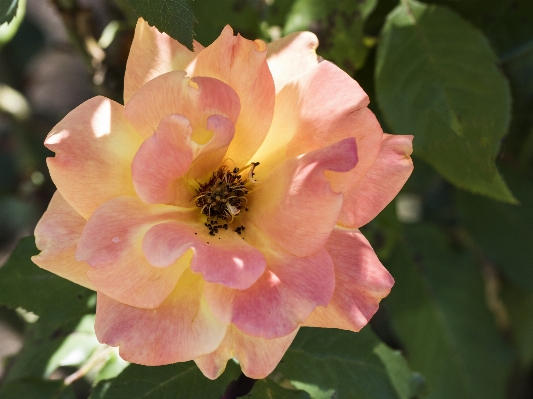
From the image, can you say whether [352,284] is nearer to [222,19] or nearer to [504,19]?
[222,19]

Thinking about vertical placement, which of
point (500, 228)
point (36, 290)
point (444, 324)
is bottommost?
point (444, 324)

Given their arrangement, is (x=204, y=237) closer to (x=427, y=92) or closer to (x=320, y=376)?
(x=320, y=376)

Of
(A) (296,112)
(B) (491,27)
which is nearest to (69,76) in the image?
(B) (491,27)

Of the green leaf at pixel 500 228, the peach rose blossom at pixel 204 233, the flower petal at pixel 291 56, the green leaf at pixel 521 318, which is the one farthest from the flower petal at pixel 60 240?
the green leaf at pixel 521 318

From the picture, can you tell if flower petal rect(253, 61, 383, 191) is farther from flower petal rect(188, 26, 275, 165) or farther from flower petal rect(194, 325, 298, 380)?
flower petal rect(194, 325, 298, 380)

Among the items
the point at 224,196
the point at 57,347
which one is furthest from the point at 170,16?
the point at 57,347

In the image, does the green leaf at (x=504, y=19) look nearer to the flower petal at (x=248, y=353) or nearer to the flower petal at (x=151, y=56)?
the flower petal at (x=151, y=56)
